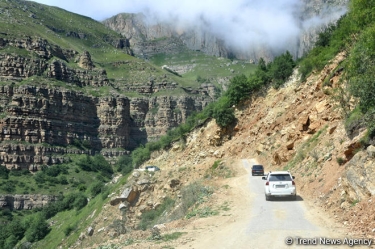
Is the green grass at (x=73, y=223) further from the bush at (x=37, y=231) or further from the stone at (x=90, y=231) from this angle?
the stone at (x=90, y=231)

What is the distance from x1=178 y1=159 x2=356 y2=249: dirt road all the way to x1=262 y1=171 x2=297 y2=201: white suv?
46cm

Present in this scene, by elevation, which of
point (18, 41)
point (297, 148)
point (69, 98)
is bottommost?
point (297, 148)

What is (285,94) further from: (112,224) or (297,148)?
(112,224)

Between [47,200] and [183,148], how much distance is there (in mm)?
58438

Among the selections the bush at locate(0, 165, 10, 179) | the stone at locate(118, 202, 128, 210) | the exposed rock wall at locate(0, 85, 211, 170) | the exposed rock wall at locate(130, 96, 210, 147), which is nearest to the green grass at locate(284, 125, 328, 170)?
the stone at locate(118, 202, 128, 210)

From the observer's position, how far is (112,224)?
34844 mm

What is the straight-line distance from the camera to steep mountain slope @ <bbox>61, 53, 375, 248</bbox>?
14.5 metres

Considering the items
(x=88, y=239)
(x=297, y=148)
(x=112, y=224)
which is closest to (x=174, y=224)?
(x=297, y=148)

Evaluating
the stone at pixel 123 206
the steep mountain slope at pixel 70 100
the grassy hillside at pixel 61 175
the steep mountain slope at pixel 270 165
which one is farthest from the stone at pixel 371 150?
the steep mountain slope at pixel 70 100

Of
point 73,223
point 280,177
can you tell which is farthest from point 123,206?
point 73,223

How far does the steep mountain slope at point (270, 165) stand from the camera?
14.5 meters

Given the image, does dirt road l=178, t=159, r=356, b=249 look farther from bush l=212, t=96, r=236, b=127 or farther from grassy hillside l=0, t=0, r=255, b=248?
bush l=212, t=96, r=236, b=127

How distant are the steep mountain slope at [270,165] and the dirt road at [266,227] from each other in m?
0.24

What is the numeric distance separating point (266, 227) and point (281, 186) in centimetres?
601
